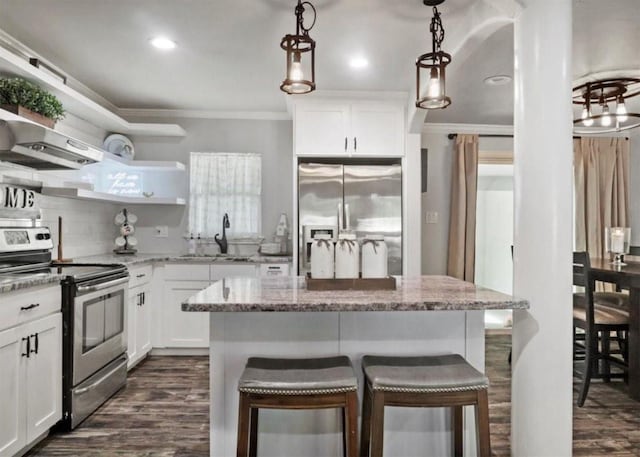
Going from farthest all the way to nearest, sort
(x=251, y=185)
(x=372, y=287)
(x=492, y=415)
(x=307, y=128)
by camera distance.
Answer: (x=251, y=185)
(x=307, y=128)
(x=492, y=415)
(x=372, y=287)

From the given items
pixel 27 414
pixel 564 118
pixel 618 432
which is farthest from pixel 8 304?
pixel 618 432

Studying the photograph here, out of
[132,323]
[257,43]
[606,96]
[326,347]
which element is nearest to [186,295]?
[132,323]

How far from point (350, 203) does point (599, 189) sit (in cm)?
314

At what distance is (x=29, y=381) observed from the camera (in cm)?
216

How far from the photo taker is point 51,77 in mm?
2818

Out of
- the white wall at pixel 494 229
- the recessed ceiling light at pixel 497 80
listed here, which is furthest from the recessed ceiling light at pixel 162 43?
the white wall at pixel 494 229

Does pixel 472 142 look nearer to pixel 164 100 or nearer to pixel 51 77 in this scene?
pixel 164 100

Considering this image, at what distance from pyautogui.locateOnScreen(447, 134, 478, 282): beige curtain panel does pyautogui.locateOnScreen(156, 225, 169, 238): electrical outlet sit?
3114mm

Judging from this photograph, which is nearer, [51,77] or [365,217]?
[51,77]

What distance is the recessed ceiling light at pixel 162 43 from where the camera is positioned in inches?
113

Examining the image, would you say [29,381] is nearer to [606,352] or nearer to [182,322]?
[182,322]

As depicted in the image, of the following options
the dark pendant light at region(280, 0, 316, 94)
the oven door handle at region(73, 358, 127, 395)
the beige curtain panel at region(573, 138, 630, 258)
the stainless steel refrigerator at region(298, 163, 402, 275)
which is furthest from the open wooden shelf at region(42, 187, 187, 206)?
the beige curtain panel at region(573, 138, 630, 258)

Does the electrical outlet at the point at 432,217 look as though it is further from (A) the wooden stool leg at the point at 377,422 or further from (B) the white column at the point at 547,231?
(A) the wooden stool leg at the point at 377,422

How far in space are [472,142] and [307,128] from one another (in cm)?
213
